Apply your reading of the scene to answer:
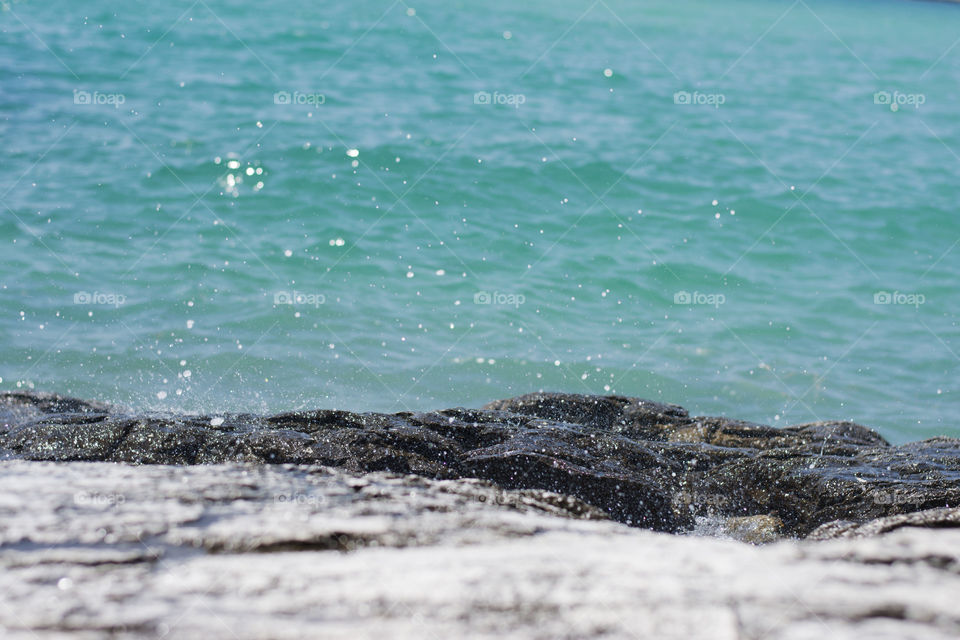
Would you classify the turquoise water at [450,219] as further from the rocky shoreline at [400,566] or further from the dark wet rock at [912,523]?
the dark wet rock at [912,523]

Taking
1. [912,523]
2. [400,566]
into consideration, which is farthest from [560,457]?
[400,566]

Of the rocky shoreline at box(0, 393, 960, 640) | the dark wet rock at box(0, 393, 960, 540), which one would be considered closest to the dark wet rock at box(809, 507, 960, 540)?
the rocky shoreline at box(0, 393, 960, 640)

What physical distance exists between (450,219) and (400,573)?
8.11 metres

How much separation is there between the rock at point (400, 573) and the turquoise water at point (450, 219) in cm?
413

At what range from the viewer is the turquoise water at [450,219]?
7.20 meters

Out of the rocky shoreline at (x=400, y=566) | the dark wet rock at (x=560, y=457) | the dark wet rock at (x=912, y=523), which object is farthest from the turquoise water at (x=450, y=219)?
the dark wet rock at (x=912, y=523)

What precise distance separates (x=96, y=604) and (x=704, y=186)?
401 inches

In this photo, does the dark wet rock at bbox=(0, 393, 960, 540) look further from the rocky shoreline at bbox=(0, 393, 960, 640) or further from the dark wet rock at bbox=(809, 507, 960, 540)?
the dark wet rock at bbox=(809, 507, 960, 540)

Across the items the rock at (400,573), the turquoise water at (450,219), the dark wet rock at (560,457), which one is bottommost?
the rock at (400,573)

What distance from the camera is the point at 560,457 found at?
361cm

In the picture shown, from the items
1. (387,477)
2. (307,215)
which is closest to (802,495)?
(387,477)

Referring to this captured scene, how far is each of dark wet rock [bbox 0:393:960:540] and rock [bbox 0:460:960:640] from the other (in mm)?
1137

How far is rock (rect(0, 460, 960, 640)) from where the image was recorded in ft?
5.46

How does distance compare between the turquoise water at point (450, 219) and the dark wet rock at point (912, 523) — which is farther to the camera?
the turquoise water at point (450, 219)
